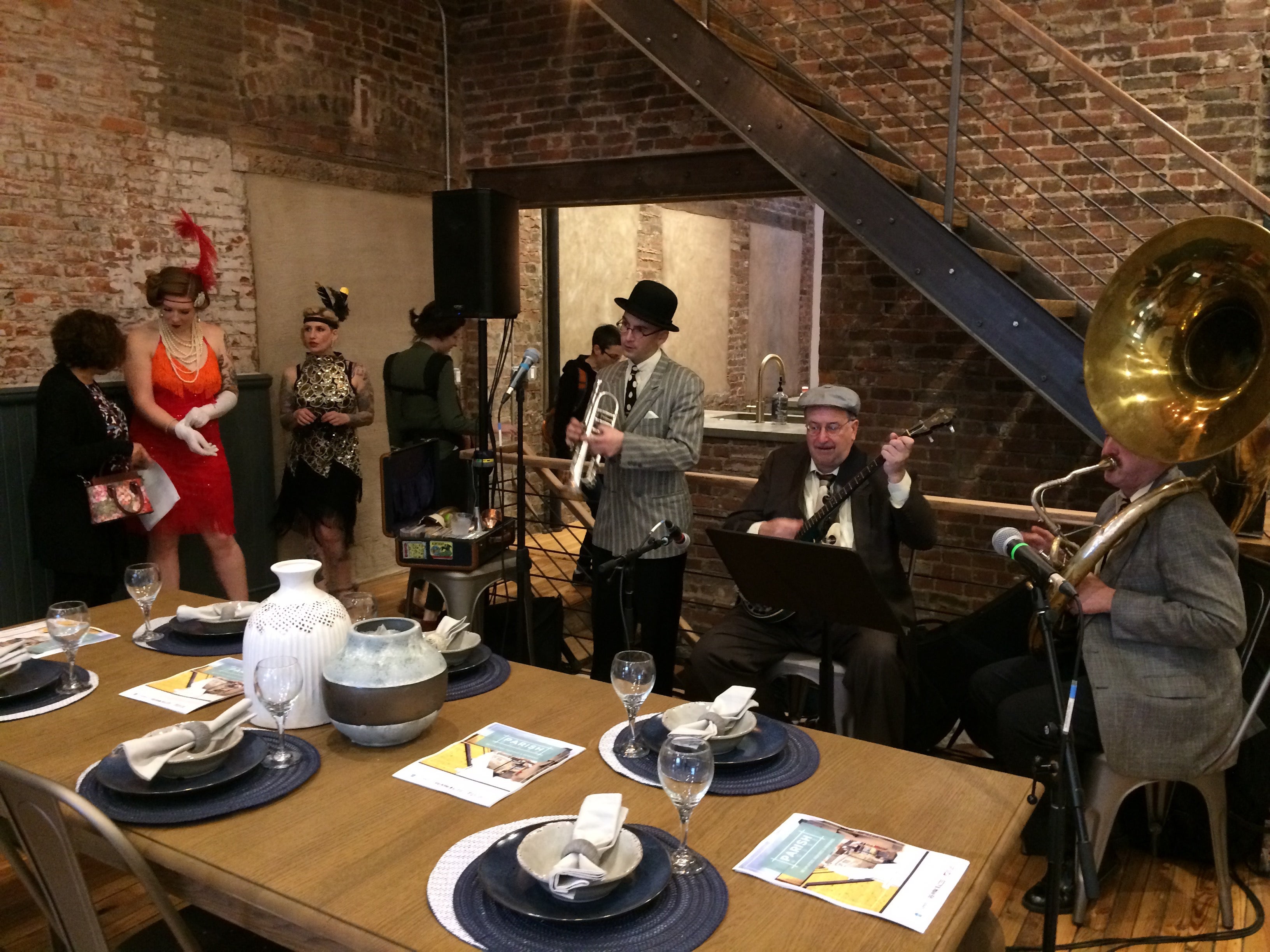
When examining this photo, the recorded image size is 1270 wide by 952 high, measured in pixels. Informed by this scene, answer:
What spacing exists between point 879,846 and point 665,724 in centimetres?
49

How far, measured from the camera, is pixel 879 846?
1.58 meters

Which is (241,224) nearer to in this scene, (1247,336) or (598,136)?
(598,136)

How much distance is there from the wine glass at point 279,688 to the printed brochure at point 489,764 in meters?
0.22

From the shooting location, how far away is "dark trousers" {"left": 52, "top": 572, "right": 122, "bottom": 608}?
13.5 feet

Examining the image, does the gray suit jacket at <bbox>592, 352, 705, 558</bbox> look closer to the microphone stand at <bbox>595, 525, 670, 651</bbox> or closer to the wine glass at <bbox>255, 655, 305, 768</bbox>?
the microphone stand at <bbox>595, 525, 670, 651</bbox>

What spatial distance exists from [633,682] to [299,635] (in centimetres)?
64

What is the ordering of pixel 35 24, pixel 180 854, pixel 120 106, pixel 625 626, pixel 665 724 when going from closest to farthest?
pixel 180 854 → pixel 665 724 → pixel 625 626 → pixel 35 24 → pixel 120 106

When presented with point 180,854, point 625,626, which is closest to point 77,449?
point 625,626

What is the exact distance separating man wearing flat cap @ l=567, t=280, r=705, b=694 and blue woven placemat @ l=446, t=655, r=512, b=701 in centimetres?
115

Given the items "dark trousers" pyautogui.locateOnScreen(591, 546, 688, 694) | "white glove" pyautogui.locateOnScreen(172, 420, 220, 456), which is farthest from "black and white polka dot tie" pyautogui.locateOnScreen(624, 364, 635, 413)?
"white glove" pyautogui.locateOnScreen(172, 420, 220, 456)

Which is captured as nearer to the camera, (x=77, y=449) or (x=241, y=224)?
(x=77, y=449)

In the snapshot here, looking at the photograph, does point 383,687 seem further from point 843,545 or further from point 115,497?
point 115,497

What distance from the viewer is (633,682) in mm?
1868

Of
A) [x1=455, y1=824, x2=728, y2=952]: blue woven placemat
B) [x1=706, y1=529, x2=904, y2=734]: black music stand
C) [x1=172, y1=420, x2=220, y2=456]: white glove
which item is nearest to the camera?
[x1=455, y1=824, x2=728, y2=952]: blue woven placemat
